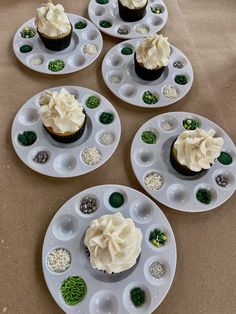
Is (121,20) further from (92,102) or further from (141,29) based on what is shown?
(92,102)

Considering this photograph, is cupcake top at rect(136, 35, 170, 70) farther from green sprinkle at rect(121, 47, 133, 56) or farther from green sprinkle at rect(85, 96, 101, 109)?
green sprinkle at rect(85, 96, 101, 109)

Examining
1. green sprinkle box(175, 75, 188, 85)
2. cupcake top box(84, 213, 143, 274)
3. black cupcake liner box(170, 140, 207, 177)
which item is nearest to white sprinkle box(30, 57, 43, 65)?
green sprinkle box(175, 75, 188, 85)

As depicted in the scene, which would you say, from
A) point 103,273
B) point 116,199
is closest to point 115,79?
point 116,199

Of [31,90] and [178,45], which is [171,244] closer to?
[31,90]

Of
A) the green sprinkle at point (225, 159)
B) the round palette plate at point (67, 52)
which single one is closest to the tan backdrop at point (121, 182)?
the round palette plate at point (67, 52)

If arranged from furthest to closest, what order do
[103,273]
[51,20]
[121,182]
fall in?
[51,20] < [121,182] < [103,273]

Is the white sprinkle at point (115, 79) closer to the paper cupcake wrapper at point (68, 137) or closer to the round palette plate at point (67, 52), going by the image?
the round palette plate at point (67, 52)
